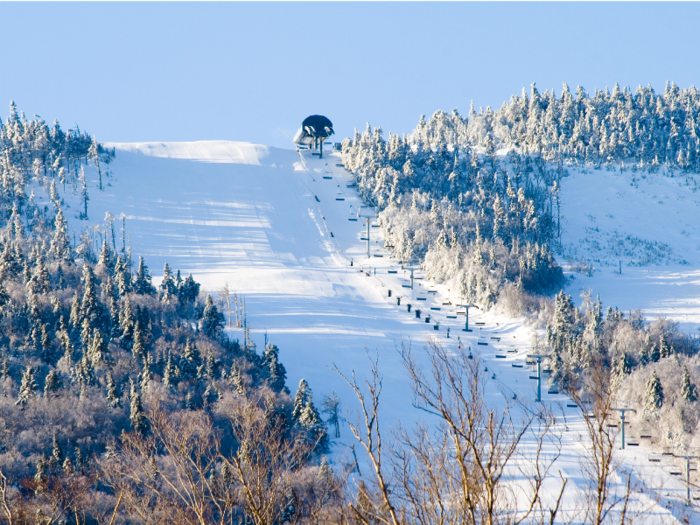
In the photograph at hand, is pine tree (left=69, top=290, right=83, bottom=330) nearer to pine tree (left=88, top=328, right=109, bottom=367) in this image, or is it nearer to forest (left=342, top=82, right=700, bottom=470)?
pine tree (left=88, top=328, right=109, bottom=367)

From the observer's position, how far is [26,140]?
148375 millimetres

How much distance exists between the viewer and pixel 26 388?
62375 millimetres

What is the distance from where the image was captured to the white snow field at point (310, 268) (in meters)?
71.7

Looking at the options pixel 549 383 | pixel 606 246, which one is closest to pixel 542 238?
pixel 606 246

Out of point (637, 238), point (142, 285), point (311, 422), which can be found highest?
point (637, 238)

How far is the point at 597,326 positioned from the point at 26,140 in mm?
115194

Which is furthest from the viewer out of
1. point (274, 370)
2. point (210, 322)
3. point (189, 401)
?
point (210, 322)

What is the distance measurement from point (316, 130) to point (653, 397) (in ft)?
391

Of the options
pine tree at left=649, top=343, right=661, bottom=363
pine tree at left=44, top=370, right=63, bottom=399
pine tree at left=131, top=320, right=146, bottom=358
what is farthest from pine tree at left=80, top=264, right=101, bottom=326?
pine tree at left=649, top=343, right=661, bottom=363

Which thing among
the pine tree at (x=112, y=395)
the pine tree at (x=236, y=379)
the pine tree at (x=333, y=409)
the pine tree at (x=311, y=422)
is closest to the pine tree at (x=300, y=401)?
the pine tree at (x=311, y=422)

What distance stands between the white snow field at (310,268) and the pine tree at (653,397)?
2.64 m

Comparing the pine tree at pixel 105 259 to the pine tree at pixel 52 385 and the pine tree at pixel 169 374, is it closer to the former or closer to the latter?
the pine tree at pixel 52 385

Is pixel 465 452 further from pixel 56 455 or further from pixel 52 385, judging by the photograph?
pixel 52 385

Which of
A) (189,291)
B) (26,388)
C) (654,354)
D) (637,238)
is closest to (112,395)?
(26,388)
